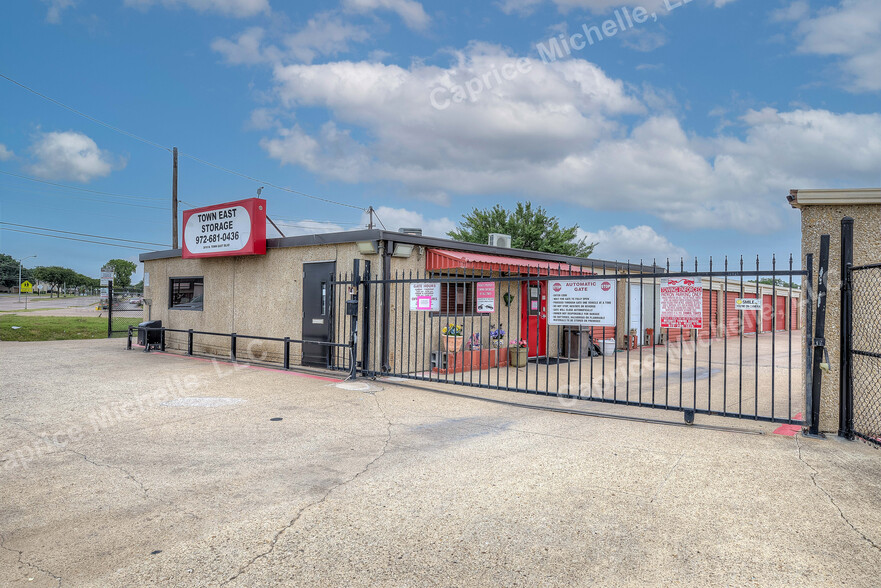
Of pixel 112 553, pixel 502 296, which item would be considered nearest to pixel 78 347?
pixel 502 296

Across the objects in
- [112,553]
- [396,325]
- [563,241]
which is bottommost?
[112,553]

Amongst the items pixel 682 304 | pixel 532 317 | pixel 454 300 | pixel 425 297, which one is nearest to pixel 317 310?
pixel 454 300

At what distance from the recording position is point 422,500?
4031 mm

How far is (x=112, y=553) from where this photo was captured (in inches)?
127

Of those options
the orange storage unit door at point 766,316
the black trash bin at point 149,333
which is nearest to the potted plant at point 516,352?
the black trash bin at point 149,333

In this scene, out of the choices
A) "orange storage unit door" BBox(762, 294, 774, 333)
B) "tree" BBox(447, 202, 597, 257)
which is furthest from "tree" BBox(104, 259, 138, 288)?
"orange storage unit door" BBox(762, 294, 774, 333)

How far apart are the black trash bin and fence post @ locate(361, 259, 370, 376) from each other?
8.08 m

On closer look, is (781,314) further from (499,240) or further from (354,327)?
(354,327)

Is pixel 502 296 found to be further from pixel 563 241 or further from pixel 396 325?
pixel 563 241

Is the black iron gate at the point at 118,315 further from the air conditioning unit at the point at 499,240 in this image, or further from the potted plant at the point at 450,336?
the air conditioning unit at the point at 499,240

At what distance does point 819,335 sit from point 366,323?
6.77 metres

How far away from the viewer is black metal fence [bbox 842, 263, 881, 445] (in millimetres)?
5574

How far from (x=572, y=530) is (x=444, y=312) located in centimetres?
852

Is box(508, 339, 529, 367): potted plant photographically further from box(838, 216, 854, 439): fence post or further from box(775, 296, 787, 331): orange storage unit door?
box(775, 296, 787, 331): orange storage unit door
